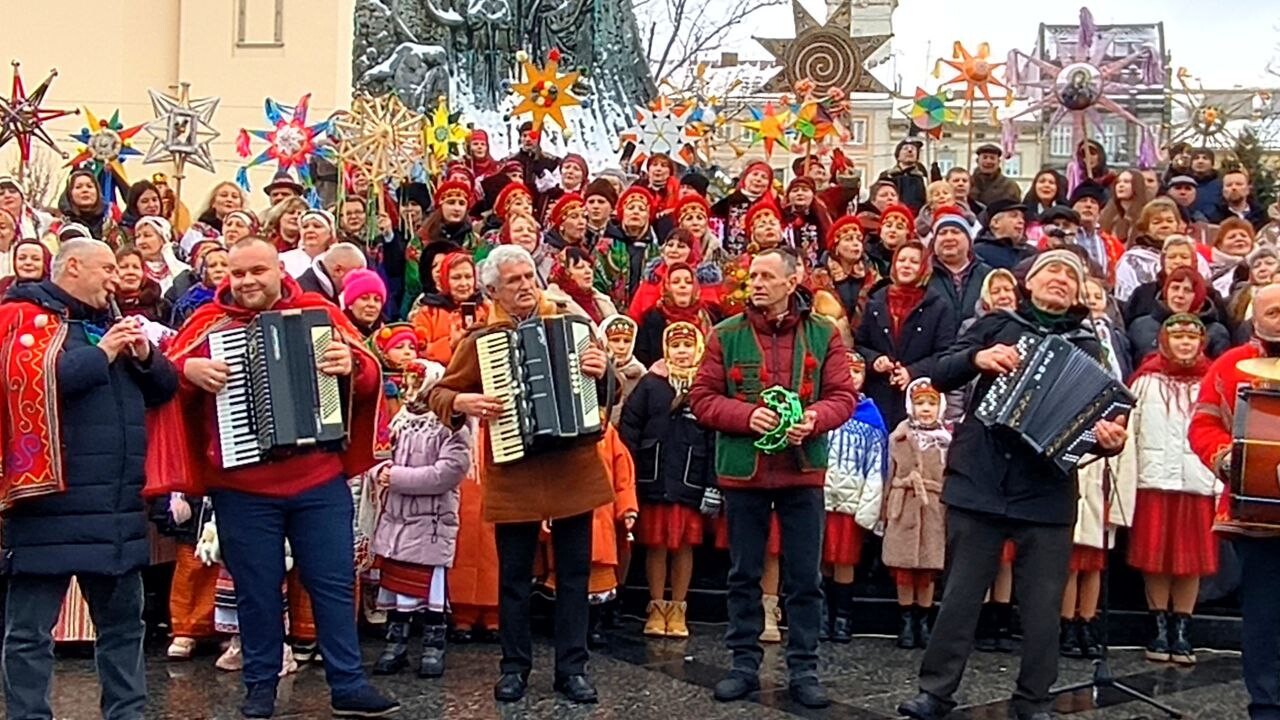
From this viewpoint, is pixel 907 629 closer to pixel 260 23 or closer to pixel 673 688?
pixel 673 688

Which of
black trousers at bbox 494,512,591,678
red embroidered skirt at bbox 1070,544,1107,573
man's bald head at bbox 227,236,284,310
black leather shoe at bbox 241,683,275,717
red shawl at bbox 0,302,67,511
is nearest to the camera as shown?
red shawl at bbox 0,302,67,511

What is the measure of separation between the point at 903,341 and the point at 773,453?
202 cm

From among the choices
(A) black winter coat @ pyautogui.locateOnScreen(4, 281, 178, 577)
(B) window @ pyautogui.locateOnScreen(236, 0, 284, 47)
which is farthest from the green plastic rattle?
(B) window @ pyautogui.locateOnScreen(236, 0, 284, 47)

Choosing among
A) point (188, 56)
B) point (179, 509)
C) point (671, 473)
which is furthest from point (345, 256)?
point (188, 56)

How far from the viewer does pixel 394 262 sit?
1086cm

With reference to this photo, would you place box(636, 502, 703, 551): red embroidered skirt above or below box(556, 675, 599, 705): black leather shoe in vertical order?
above

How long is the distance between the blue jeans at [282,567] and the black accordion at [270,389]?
314 millimetres

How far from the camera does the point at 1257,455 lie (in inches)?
210

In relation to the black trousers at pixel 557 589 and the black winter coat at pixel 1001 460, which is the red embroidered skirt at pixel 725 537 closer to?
the black trousers at pixel 557 589

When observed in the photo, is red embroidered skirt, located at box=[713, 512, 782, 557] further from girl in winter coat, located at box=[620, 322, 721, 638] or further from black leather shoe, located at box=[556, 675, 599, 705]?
black leather shoe, located at box=[556, 675, 599, 705]

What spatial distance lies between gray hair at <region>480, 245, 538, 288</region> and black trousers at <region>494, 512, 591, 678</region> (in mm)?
1085

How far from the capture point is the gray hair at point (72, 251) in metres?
5.39

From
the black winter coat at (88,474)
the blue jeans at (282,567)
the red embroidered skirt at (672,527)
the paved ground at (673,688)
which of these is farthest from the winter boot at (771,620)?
the black winter coat at (88,474)

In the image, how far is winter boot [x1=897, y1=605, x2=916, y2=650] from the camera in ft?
25.2
